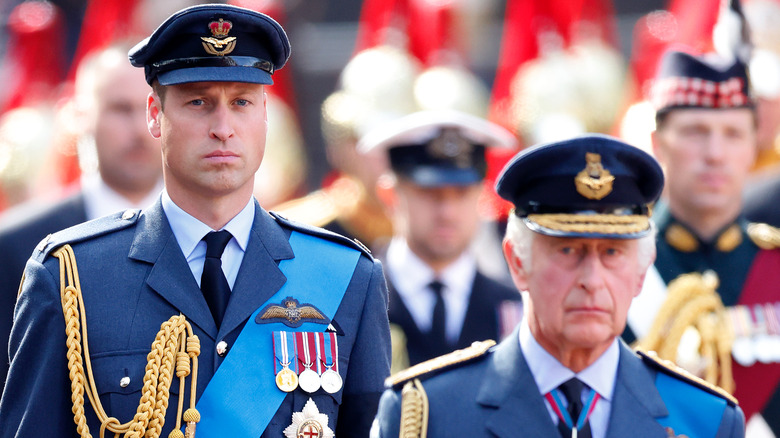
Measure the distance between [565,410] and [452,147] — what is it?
338cm

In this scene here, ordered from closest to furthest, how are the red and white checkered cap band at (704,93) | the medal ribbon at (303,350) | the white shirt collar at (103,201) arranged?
1. the medal ribbon at (303,350)
2. the red and white checkered cap band at (704,93)
3. the white shirt collar at (103,201)

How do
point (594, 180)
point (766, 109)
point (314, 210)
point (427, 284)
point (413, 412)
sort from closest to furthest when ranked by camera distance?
point (413, 412)
point (594, 180)
point (427, 284)
point (766, 109)
point (314, 210)

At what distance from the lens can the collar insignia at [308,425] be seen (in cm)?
396

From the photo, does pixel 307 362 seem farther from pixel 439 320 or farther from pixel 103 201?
pixel 439 320

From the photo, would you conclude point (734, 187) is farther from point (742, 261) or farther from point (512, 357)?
point (512, 357)

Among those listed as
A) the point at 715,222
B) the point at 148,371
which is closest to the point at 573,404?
the point at 148,371

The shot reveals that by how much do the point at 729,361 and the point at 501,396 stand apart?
2109 mm

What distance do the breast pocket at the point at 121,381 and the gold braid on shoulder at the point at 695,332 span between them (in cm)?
239

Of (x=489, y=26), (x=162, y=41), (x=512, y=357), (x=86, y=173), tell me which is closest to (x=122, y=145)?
(x=86, y=173)

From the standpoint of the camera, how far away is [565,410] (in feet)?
12.6

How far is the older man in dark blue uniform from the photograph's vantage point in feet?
12.7

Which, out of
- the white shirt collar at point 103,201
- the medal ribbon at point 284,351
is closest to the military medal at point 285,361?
the medal ribbon at point 284,351

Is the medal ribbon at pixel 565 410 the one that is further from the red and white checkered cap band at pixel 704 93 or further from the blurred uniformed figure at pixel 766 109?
the blurred uniformed figure at pixel 766 109

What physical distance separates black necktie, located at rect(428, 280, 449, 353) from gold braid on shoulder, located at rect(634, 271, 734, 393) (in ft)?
3.80
